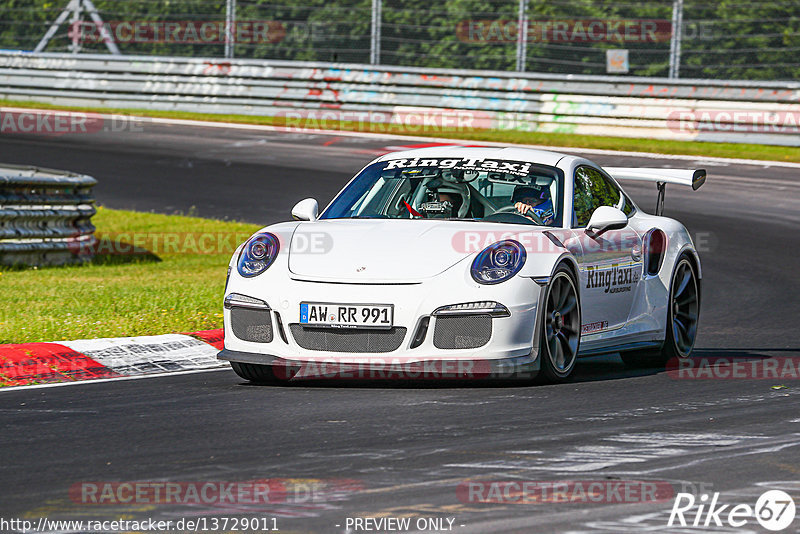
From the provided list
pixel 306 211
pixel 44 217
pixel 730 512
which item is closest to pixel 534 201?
pixel 306 211

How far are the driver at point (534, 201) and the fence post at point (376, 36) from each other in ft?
56.1

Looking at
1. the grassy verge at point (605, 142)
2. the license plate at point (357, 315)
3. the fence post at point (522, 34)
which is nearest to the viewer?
the license plate at point (357, 315)

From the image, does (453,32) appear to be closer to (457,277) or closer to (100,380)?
(100,380)

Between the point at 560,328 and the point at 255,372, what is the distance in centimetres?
165

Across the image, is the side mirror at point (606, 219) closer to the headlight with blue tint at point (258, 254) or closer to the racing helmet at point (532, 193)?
the racing helmet at point (532, 193)

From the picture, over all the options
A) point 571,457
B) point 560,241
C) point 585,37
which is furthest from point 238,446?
point 585,37

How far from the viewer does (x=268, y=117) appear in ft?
86.9

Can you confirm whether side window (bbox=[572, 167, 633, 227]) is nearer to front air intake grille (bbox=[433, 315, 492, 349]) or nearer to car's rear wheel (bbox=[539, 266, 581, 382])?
car's rear wheel (bbox=[539, 266, 581, 382])

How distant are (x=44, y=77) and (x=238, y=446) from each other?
78.6 ft

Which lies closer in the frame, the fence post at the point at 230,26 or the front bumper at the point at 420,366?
the front bumper at the point at 420,366

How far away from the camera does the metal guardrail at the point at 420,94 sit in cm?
2188

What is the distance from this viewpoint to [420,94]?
24562 mm

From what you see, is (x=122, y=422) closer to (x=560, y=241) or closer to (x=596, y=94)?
(x=560, y=241)

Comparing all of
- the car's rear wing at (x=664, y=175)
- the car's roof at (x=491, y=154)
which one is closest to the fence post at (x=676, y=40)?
the car's rear wing at (x=664, y=175)
